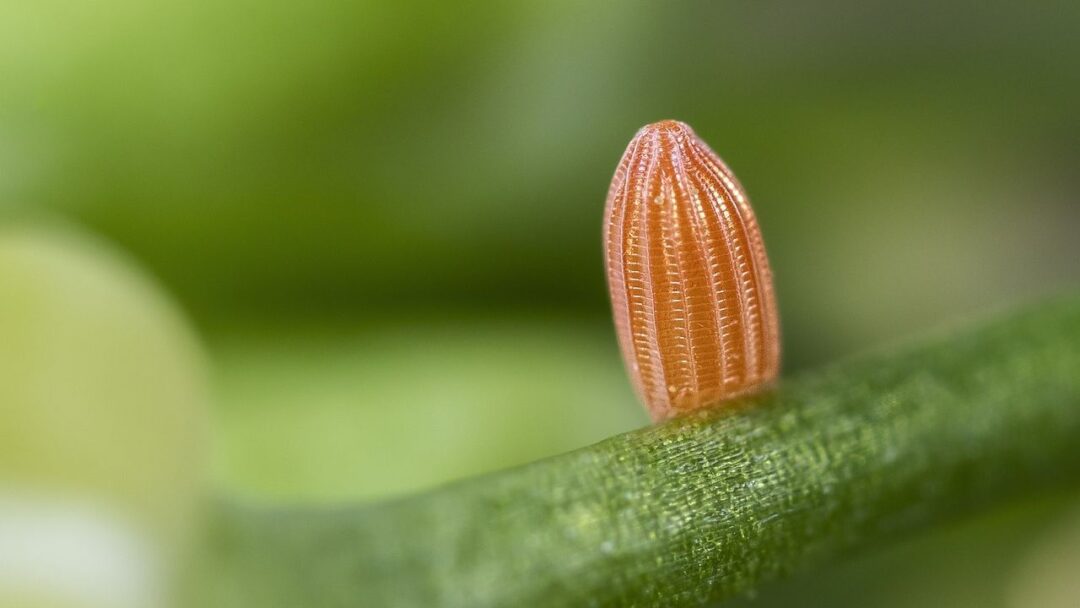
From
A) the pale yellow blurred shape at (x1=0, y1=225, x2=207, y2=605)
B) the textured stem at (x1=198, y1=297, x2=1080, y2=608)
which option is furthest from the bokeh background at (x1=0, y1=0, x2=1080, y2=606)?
the textured stem at (x1=198, y1=297, x2=1080, y2=608)

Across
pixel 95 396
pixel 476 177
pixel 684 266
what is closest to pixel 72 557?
pixel 95 396

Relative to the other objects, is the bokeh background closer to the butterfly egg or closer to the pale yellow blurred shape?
the pale yellow blurred shape

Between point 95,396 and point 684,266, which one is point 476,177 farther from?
point 684,266

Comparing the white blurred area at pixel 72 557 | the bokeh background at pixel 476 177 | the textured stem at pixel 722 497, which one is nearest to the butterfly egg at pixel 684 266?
the textured stem at pixel 722 497

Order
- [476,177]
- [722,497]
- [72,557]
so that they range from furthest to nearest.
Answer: [476,177] < [72,557] < [722,497]

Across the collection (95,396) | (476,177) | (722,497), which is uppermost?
(476,177)

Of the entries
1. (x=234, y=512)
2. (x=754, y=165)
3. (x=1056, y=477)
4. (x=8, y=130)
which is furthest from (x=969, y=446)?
(x=8, y=130)
